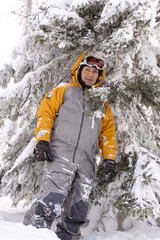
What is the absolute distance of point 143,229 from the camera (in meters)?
4.27

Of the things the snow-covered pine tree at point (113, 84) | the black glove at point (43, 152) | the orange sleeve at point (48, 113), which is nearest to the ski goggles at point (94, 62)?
the snow-covered pine tree at point (113, 84)

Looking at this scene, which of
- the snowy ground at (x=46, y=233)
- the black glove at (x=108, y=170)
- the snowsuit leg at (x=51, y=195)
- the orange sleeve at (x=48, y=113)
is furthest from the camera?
the black glove at (x=108, y=170)

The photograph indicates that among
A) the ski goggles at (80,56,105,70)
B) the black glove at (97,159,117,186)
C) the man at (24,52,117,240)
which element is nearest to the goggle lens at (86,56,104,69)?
the ski goggles at (80,56,105,70)

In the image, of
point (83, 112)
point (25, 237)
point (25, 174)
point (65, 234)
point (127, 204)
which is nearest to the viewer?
point (25, 237)

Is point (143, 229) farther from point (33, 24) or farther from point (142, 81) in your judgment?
point (33, 24)

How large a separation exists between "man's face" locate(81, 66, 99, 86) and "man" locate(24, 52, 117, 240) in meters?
0.12

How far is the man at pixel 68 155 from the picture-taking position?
131 inches

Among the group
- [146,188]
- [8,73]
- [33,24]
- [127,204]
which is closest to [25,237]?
[127,204]

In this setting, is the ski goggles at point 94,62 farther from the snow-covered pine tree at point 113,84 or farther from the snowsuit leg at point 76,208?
the snowsuit leg at point 76,208

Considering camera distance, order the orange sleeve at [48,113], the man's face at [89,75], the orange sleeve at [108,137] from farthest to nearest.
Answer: the man's face at [89,75]
the orange sleeve at [108,137]
the orange sleeve at [48,113]

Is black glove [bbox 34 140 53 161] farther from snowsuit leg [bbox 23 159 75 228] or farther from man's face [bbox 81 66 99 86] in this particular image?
man's face [bbox 81 66 99 86]

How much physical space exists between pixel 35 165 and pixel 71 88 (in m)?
1.61

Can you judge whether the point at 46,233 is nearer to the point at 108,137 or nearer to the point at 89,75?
the point at 108,137

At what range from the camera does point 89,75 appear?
405 centimetres
